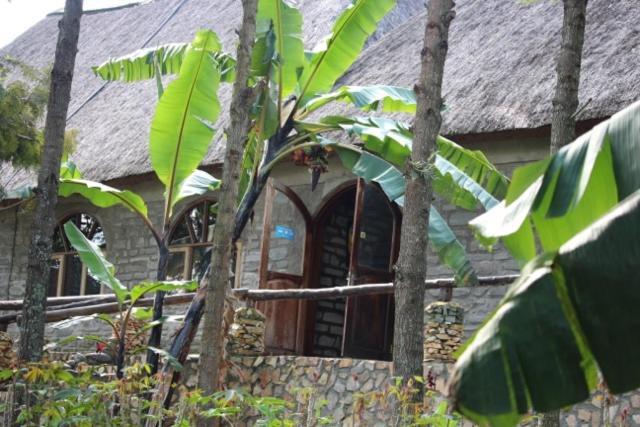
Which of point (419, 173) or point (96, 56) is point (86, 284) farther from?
point (419, 173)

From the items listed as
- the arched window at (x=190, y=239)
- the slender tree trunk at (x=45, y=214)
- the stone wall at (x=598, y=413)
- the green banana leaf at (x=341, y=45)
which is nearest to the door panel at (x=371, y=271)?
the green banana leaf at (x=341, y=45)

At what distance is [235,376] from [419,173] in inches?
152

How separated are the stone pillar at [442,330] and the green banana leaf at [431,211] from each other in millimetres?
256

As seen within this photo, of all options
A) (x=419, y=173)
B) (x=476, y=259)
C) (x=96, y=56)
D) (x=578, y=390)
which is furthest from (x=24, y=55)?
(x=578, y=390)

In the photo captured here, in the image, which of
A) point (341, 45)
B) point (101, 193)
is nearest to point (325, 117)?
point (341, 45)

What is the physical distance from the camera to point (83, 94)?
16.6 metres

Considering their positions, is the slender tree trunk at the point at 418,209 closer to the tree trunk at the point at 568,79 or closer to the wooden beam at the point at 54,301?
the tree trunk at the point at 568,79

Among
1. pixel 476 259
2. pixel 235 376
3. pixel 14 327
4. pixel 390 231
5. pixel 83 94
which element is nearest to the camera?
pixel 235 376

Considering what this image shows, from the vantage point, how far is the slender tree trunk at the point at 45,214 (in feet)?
21.7

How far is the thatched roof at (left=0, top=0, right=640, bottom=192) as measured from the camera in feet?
31.5

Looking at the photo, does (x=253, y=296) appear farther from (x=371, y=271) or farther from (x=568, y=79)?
(x=568, y=79)

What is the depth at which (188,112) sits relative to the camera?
826 centimetres

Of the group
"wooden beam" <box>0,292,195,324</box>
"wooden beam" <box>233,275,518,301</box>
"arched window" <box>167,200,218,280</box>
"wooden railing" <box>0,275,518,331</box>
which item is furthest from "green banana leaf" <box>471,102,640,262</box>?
"arched window" <box>167,200,218,280</box>

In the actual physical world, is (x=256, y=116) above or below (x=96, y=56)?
below
